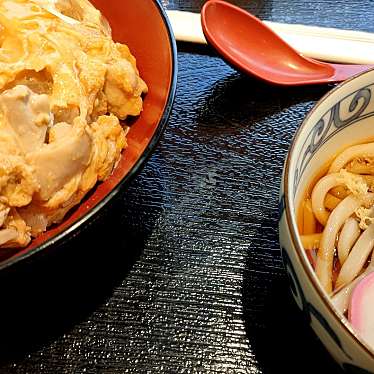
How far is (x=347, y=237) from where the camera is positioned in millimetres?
913

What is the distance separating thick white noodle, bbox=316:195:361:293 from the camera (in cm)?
88

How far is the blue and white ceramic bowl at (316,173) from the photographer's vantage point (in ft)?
2.26

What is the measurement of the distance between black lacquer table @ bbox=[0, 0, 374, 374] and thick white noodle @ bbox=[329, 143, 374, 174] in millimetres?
196

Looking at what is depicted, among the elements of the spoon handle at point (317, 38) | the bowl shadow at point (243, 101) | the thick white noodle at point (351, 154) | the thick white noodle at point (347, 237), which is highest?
the thick white noodle at point (351, 154)

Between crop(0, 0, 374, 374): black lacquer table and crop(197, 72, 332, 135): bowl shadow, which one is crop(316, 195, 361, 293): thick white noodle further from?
crop(197, 72, 332, 135): bowl shadow

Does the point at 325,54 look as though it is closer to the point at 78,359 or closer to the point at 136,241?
the point at 136,241

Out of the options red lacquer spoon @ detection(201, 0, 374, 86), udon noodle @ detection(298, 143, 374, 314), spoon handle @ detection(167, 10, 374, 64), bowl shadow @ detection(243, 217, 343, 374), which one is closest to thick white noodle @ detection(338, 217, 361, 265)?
udon noodle @ detection(298, 143, 374, 314)

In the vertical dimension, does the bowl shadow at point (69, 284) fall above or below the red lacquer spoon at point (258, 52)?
below

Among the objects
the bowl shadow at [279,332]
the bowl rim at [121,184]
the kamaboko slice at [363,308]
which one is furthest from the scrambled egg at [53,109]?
the kamaboko slice at [363,308]

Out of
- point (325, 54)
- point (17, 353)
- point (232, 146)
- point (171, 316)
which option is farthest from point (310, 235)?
point (325, 54)

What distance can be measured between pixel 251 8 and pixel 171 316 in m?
0.94

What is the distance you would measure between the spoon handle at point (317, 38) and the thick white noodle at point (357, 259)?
2.08 feet

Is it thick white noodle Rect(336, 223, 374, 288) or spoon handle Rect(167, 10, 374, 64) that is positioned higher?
spoon handle Rect(167, 10, 374, 64)

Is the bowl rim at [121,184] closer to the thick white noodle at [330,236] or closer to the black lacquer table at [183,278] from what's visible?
the black lacquer table at [183,278]
